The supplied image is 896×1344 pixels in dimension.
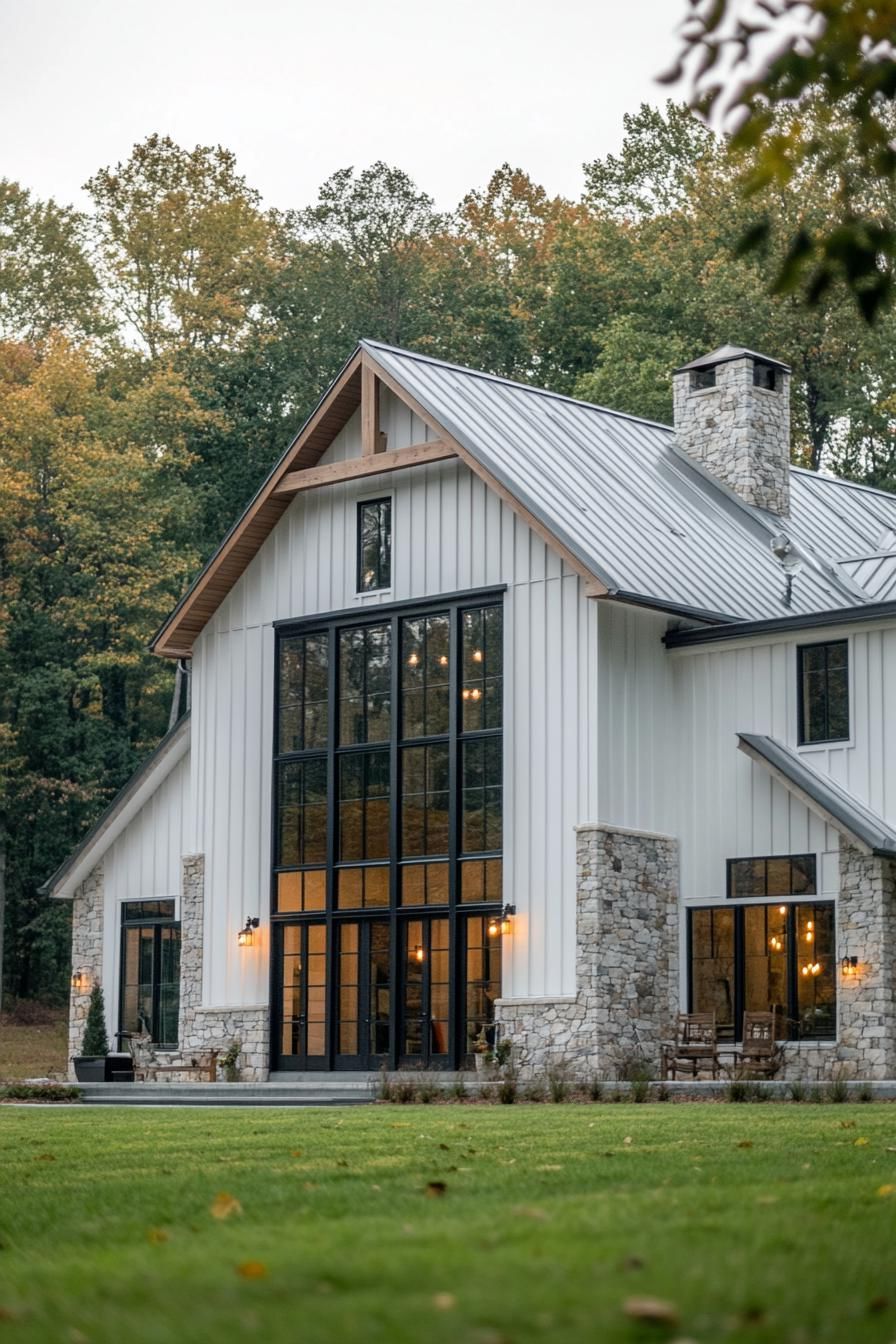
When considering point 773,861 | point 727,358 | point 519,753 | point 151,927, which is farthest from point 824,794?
point 151,927

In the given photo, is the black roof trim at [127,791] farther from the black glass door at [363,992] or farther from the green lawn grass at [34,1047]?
the black glass door at [363,992]

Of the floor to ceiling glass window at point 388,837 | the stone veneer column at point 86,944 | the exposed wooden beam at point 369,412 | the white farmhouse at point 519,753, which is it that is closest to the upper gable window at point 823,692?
the white farmhouse at point 519,753

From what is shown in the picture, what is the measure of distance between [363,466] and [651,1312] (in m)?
21.8

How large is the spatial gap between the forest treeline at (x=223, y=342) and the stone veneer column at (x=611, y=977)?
13311 mm

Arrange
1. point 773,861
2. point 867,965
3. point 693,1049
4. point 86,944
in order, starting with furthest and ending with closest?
point 86,944, point 773,861, point 693,1049, point 867,965

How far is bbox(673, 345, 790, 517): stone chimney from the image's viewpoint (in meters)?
29.8

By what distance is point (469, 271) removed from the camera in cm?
5300

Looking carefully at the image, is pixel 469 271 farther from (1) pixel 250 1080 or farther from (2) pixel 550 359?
(1) pixel 250 1080

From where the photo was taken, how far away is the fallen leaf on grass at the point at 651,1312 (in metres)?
4.64

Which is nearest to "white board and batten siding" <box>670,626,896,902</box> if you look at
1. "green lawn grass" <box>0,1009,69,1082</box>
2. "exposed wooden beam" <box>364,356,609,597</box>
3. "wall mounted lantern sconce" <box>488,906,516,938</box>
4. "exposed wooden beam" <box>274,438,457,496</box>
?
"wall mounted lantern sconce" <box>488,906,516,938</box>

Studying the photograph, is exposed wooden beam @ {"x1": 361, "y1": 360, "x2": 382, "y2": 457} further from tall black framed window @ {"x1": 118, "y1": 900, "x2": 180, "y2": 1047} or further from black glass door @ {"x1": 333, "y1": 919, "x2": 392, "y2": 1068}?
tall black framed window @ {"x1": 118, "y1": 900, "x2": 180, "y2": 1047}

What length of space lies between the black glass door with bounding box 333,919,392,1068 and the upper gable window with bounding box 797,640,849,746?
6.05 m

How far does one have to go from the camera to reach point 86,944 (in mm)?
31031

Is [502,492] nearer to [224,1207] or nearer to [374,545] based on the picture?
[374,545]
